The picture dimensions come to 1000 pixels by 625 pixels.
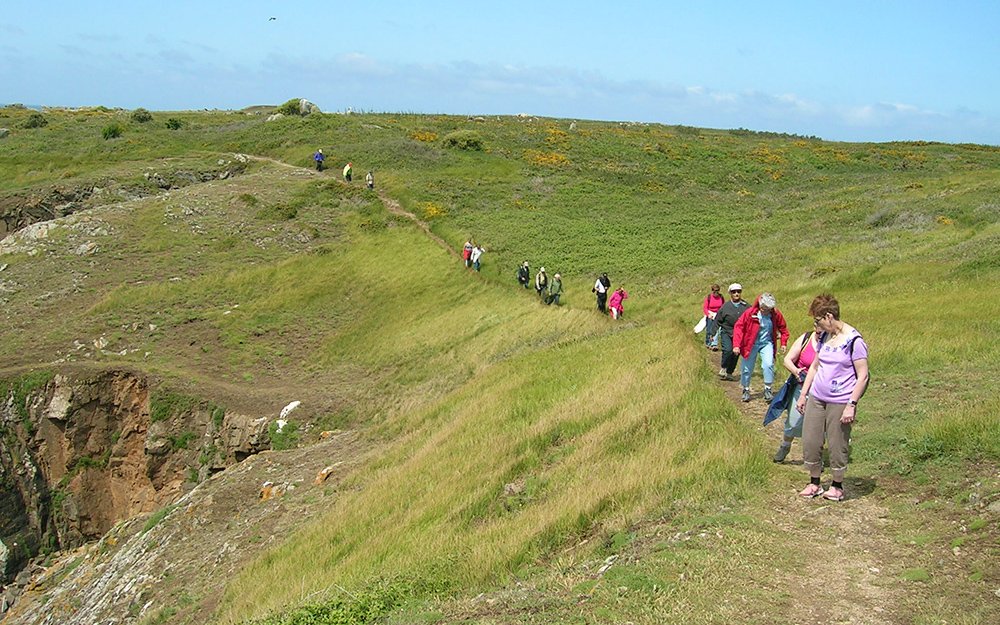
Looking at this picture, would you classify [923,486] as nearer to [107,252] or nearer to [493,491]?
[493,491]

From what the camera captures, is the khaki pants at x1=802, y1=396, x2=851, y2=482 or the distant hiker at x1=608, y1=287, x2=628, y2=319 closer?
the khaki pants at x1=802, y1=396, x2=851, y2=482

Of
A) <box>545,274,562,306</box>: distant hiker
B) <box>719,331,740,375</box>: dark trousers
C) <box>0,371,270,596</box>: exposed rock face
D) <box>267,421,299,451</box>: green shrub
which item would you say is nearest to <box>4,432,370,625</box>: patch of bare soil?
<box>267,421,299,451</box>: green shrub

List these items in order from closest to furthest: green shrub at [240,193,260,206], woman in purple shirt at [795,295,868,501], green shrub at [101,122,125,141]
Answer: woman in purple shirt at [795,295,868,501], green shrub at [240,193,260,206], green shrub at [101,122,125,141]

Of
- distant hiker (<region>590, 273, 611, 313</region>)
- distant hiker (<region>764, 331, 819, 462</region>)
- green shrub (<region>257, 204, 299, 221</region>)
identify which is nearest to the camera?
distant hiker (<region>764, 331, 819, 462</region>)

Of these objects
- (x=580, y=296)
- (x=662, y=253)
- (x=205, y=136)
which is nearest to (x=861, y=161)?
(x=662, y=253)

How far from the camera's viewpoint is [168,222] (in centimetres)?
4678

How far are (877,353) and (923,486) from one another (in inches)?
303

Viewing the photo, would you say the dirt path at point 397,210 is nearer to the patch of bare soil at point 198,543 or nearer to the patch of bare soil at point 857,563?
the patch of bare soil at point 198,543

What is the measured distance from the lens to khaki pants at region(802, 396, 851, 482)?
9656mm

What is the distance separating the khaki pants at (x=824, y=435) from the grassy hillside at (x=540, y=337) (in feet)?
1.75

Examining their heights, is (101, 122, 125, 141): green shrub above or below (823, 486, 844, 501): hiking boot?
above

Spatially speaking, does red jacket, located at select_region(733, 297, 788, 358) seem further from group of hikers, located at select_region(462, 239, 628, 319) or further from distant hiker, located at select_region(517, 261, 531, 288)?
distant hiker, located at select_region(517, 261, 531, 288)

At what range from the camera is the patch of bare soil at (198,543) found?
15.8 meters

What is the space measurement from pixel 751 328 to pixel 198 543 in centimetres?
1291
